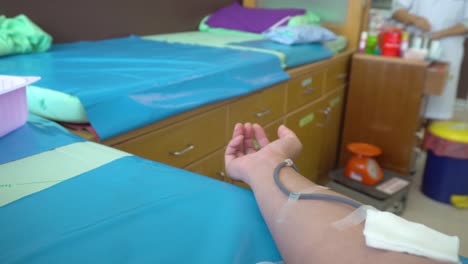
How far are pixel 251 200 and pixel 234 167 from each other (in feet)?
0.44

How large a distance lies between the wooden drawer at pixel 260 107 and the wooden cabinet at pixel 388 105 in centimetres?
75

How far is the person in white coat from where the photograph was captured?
92.0 inches

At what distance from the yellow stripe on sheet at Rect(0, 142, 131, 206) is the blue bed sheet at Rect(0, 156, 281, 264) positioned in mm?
22

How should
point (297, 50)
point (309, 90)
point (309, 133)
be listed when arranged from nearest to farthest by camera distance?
1. point (297, 50)
2. point (309, 90)
3. point (309, 133)

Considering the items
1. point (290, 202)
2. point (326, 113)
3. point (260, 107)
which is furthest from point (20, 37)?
point (326, 113)

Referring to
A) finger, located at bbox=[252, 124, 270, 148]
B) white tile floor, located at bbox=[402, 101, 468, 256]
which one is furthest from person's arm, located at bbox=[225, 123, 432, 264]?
white tile floor, located at bbox=[402, 101, 468, 256]

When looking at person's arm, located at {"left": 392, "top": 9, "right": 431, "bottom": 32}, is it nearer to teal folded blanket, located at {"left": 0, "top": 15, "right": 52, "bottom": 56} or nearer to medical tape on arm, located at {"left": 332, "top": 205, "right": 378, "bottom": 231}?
teal folded blanket, located at {"left": 0, "top": 15, "right": 52, "bottom": 56}

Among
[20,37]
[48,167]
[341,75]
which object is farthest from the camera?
[341,75]

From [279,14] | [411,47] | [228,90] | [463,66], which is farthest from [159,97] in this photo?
[463,66]

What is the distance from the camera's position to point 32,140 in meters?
0.72

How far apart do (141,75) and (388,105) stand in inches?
59.9

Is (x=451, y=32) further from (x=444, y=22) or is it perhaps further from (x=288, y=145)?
(x=288, y=145)

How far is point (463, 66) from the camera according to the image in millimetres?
3396

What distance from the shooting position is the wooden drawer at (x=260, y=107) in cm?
138
